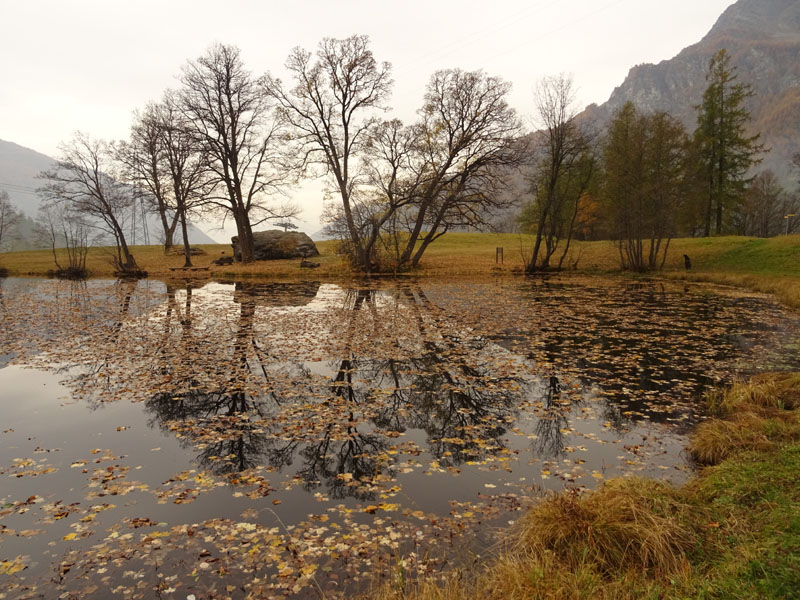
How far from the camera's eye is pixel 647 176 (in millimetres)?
34719

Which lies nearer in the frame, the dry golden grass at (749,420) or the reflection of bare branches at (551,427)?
the dry golden grass at (749,420)

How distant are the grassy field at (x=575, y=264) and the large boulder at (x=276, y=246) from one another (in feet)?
5.86

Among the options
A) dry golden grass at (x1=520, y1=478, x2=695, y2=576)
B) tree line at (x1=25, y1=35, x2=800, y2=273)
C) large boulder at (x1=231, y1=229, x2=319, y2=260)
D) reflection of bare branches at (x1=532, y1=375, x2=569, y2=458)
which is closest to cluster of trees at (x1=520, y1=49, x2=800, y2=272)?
tree line at (x1=25, y1=35, x2=800, y2=273)

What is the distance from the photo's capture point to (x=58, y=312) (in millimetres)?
18703

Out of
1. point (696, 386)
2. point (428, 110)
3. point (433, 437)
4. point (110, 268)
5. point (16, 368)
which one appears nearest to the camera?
point (433, 437)

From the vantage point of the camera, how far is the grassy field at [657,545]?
3.31 m

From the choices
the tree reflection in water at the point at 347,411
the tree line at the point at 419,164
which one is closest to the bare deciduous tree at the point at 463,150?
the tree line at the point at 419,164

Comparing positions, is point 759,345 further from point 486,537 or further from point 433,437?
point 486,537

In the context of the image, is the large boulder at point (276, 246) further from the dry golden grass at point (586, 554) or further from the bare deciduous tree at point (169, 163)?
the dry golden grass at point (586, 554)

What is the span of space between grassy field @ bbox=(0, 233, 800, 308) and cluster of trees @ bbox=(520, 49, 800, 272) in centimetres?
194

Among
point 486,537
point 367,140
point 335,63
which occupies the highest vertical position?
point 335,63

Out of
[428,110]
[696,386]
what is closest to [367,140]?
[428,110]

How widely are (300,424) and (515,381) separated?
A: 470 centimetres

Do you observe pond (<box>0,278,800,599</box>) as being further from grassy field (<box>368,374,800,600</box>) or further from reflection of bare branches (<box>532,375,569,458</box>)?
grassy field (<box>368,374,800,600</box>)
